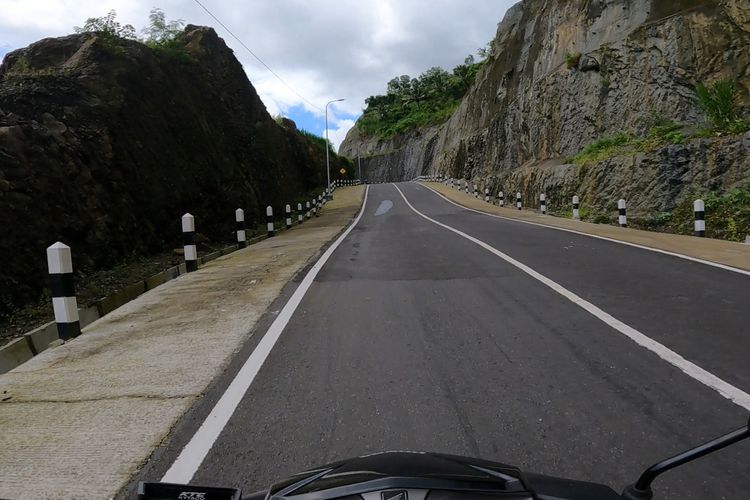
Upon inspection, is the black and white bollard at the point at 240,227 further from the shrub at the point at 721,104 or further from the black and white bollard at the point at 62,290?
the shrub at the point at 721,104

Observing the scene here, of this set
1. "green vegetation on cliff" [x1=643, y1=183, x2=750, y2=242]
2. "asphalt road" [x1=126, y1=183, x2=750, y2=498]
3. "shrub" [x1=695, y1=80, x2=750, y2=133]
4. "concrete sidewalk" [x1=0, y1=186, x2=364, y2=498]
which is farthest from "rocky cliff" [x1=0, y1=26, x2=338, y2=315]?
"shrub" [x1=695, y1=80, x2=750, y2=133]

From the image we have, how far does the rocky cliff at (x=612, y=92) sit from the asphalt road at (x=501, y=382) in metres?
9.91

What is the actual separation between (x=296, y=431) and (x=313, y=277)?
517cm

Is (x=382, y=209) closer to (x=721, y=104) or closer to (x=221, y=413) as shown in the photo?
(x=721, y=104)

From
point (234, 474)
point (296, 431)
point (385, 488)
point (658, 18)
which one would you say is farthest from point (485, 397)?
point (658, 18)

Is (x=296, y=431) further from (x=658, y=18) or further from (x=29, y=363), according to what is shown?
(x=658, y=18)

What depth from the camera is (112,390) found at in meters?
4.13

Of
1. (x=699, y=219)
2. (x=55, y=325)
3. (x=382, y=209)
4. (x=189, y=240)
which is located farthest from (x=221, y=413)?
(x=382, y=209)

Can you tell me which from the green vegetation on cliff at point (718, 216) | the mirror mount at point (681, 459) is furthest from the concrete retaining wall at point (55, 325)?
the green vegetation on cliff at point (718, 216)

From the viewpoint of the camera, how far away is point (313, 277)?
27.7ft

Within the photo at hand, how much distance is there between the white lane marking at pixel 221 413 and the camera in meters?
2.92

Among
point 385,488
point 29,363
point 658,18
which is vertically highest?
point 658,18

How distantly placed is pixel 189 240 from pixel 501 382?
7294 mm

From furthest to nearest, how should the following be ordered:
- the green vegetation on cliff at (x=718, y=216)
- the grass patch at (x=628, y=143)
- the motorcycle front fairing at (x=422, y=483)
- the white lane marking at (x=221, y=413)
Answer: the grass patch at (x=628, y=143), the green vegetation on cliff at (x=718, y=216), the white lane marking at (x=221, y=413), the motorcycle front fairing at (x=422, y=483)
